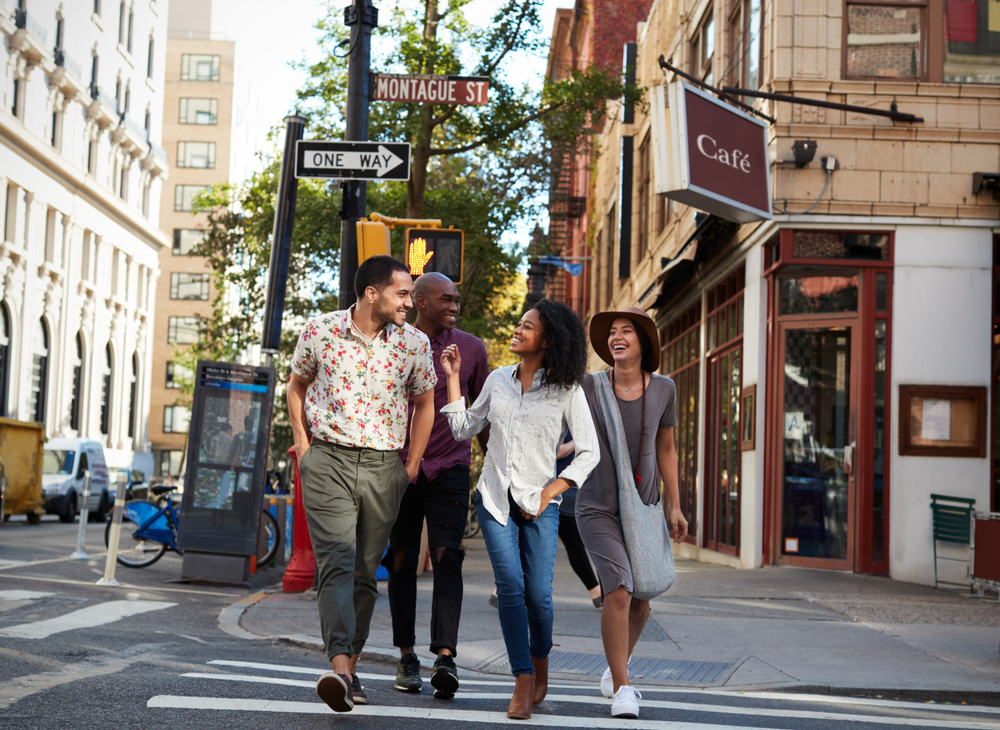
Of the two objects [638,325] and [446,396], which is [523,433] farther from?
[638,325]

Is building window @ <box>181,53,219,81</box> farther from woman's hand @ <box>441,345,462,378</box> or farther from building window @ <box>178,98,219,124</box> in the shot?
woman's hand @ <box>441,345,462,378</box>

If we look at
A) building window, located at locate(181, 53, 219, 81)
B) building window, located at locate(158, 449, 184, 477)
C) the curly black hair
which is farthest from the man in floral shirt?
building window, located at locate(181, 53, 219, 81)

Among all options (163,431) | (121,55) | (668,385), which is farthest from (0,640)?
(163,431)

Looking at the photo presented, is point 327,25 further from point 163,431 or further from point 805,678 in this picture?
point 163,431

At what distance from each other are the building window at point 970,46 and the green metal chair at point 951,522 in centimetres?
489

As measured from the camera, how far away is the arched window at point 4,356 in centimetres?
4697

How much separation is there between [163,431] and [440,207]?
60924 mm

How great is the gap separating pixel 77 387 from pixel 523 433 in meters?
56.0

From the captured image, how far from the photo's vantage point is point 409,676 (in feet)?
18.5

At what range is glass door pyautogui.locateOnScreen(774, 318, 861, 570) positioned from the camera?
13.1 meters

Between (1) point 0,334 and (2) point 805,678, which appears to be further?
(1) point 0,334

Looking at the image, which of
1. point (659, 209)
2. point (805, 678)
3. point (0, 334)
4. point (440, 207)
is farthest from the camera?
point (0, 334)

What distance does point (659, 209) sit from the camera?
22.2 meters

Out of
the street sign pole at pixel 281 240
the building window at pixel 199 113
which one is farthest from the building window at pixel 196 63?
the street sign pole at pixel 281 240
